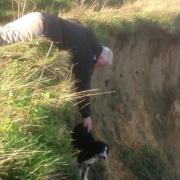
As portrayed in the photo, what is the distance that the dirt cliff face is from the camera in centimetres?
985

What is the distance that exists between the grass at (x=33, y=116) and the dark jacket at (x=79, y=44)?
0.18 m

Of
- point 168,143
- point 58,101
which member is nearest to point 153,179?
point 168,143

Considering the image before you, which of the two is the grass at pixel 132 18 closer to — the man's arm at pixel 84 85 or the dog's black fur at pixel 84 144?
the man's arm at pixel 84 85

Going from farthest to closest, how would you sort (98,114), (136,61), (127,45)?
(136,61)
(127,45)
(98,114)

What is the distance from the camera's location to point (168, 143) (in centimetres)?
1266

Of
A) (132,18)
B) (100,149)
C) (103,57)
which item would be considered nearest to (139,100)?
(132,18)

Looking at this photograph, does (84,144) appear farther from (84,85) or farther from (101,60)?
(101,60)

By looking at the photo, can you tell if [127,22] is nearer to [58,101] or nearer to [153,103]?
[153,103]

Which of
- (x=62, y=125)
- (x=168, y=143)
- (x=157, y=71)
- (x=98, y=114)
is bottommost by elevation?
(x=168, y=143)

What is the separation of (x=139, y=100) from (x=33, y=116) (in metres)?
7.44

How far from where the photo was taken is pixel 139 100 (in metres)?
11.8

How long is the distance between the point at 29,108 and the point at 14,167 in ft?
2.48

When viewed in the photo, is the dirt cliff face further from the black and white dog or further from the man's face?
the black and white dog

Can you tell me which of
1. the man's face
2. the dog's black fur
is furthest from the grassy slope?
the man's face
